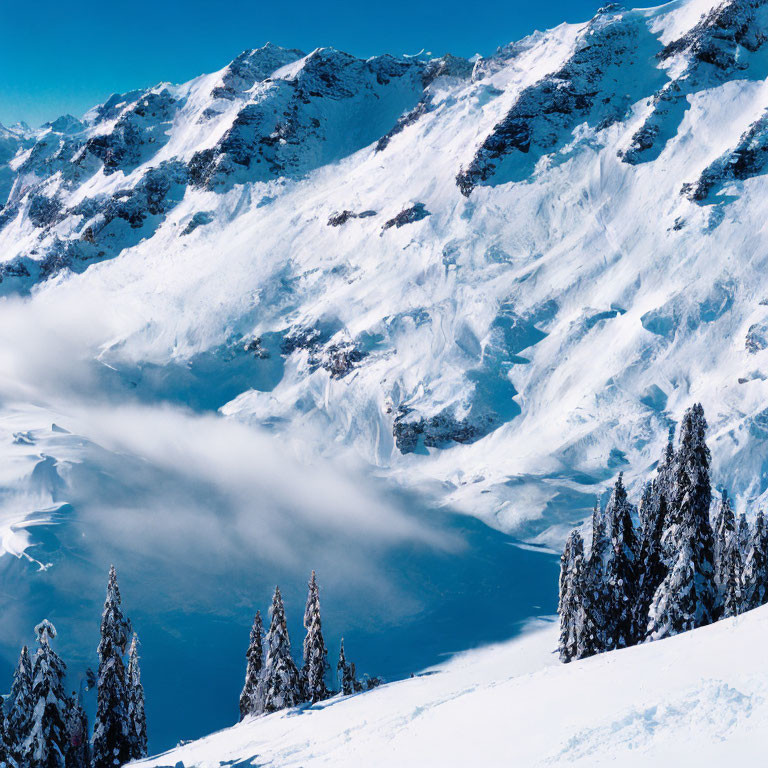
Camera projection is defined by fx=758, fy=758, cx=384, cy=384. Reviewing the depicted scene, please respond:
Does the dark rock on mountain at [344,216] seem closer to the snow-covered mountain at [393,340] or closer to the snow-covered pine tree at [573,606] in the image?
the snow-covered mountain at [393,340]

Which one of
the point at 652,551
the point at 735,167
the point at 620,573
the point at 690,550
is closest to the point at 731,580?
the point at 652,551

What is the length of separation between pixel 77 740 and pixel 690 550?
79.4 ft

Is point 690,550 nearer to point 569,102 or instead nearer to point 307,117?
point 569,102

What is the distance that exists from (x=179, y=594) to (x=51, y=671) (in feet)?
188

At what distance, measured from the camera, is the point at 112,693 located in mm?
28797

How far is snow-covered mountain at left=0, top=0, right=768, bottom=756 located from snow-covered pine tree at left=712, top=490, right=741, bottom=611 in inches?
1544

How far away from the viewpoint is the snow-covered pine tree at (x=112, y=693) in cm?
2834

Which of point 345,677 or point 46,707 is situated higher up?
point 345,677

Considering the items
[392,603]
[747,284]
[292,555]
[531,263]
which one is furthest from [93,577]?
[747,284]

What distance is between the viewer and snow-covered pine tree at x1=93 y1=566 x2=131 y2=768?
2834 centimetres

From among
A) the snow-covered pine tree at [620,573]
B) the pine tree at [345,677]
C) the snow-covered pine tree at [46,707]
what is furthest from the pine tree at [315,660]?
the snow-covered pine tree at [46,707]

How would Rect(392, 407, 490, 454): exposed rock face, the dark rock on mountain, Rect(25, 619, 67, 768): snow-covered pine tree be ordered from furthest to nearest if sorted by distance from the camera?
the dark rock on mountain, Rect(392, 407, 490, 454): exposed rock face, Rect(25, 619, 67, 768): snow-covered pine tree

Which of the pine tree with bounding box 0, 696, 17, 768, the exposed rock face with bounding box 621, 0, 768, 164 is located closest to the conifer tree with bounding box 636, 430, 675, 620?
the pine tree with bounding box 0, 696, 17, 768

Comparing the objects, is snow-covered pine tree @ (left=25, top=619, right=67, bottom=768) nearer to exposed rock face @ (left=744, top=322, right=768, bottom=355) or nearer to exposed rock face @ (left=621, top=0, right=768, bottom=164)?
exposed rock face @ (left=744, top=322, right=768, bottom=355)
